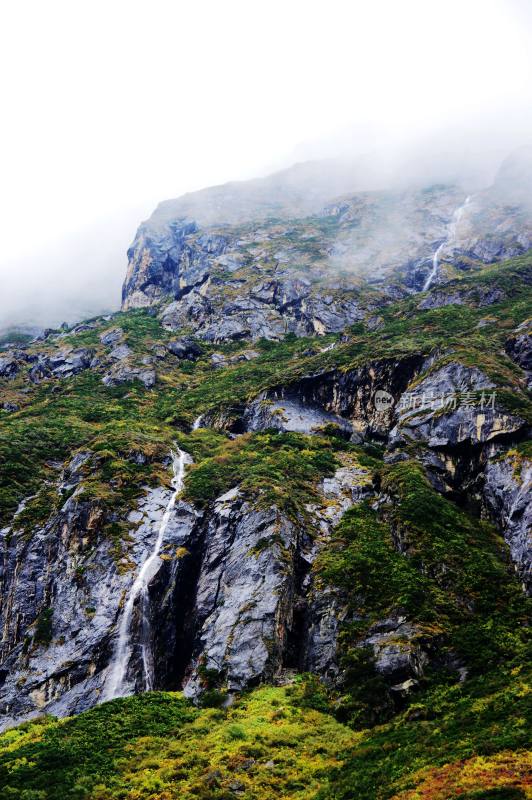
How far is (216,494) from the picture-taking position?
48531 millimetres

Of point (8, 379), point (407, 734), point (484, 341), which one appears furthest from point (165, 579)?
point (8, 379)

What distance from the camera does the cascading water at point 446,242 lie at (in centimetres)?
12522

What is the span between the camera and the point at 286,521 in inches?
1652

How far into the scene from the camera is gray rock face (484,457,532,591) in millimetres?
34906

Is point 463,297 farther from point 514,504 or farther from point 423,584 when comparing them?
point 423,584

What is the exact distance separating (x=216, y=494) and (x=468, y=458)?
2299cm

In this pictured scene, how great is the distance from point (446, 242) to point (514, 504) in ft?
391

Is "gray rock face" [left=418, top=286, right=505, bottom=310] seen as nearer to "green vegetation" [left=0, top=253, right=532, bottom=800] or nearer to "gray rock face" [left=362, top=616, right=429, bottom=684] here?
"green vegetation" [left=0, top=253, right=532, bottom=800]

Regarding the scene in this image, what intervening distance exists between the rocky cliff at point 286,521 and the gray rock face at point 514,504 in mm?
188

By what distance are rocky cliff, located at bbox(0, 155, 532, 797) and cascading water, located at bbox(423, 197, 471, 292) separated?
2920 cm

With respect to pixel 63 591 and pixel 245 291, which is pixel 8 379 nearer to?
pixel 245 291

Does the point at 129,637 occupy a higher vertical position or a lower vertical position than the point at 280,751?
higher

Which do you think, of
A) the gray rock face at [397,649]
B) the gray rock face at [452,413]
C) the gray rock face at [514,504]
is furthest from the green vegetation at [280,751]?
the gray rock face at [452,413]

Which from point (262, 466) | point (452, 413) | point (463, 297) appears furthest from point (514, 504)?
point (463, 297)
